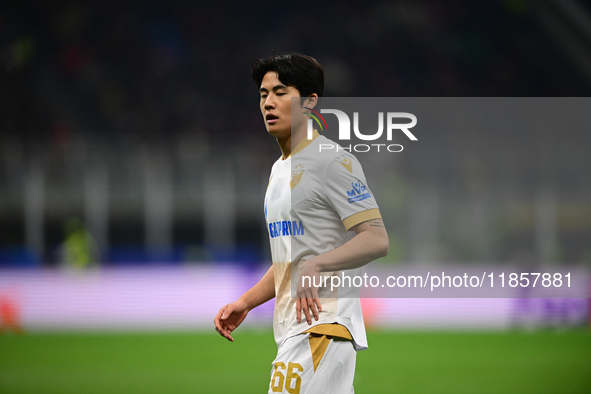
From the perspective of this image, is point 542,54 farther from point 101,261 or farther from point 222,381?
point 222,381

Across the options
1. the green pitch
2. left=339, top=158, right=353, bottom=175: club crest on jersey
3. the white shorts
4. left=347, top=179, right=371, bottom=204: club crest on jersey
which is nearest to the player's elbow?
left=347, top=179, right=371, bottom=204: club crest on jersey

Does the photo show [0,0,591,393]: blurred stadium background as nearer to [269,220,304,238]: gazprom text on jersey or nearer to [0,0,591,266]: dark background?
[0,0,591,266]: dark background

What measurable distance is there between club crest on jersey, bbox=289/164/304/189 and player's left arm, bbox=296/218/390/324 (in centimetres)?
36

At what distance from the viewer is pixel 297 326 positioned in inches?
90.4

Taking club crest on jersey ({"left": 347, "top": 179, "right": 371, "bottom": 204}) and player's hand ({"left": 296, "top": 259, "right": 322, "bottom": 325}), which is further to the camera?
club crest on jersey ({"left": 347, "top": 179, "right": 371, "bottom": 204})

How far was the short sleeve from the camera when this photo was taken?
219 centimetres

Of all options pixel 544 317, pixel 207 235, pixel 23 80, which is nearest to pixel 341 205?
pixel 544 317

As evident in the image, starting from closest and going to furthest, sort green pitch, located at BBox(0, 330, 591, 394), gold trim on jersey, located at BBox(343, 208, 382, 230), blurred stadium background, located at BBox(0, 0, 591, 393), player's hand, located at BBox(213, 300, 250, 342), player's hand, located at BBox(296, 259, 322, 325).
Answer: player's hand, located at BBox(296, 259, 322, 325) → gold trim on jersey, located at BBox(343, 208, 382, 230) → player's hand, located at BBox(213, 300, 250, 342) → green pitch, located at BBox(0, 330, 591, 394) → blurred stadium background, located at BBox(0, 0, 591, 393)

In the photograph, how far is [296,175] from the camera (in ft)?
7.82

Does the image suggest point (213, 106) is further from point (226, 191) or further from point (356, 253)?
point (356, 253)

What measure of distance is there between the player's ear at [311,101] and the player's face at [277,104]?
5 cm

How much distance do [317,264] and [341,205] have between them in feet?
0.87

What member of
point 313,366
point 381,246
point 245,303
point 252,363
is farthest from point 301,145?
point 252,363

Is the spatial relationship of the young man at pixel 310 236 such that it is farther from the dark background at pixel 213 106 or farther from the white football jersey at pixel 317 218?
the dark background at pixel 213 106
